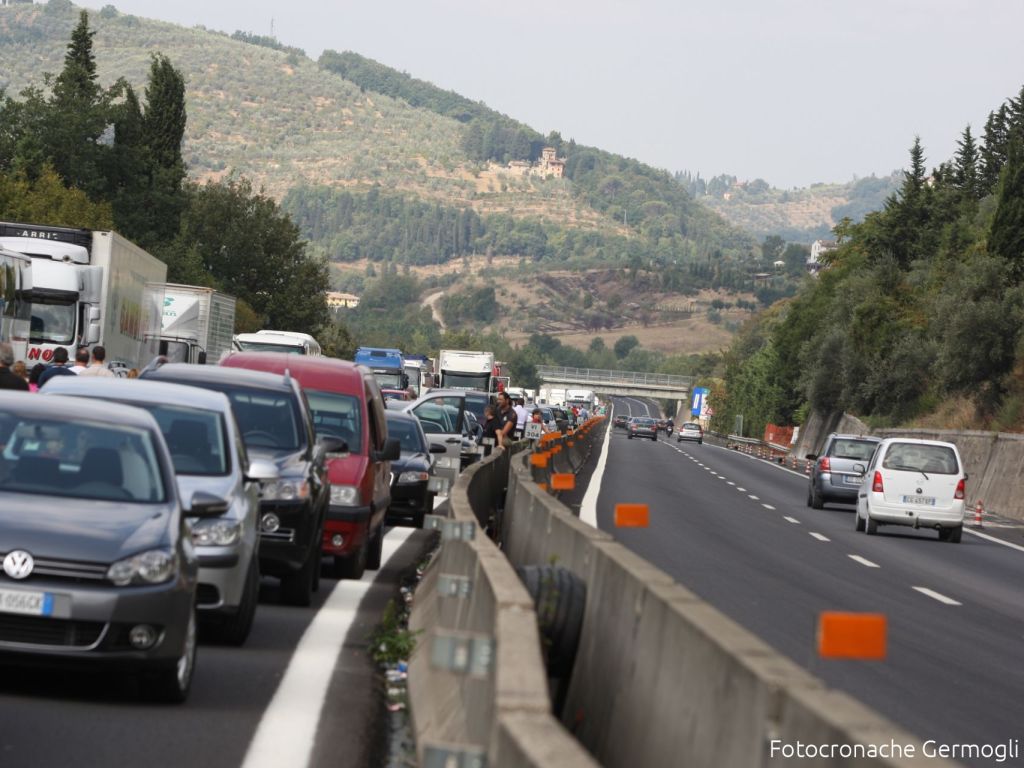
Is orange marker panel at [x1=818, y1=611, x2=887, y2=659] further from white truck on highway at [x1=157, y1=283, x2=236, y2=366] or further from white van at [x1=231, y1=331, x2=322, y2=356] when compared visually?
white van at [x1=231, y1=331, x2=322, y2=356]

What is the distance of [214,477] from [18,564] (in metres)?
3.00

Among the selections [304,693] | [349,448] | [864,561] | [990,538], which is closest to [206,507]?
[304,693]

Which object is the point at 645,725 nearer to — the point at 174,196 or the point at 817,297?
the point at 174,196

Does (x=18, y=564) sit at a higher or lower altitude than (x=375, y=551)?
higher

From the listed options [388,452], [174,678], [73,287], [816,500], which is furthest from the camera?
[816,500]

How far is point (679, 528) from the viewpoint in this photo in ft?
90.4

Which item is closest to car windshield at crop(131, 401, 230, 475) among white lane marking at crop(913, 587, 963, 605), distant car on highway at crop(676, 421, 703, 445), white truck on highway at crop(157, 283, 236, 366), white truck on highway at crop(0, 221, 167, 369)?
white lane marking at crop(913, 587, 963, 605)

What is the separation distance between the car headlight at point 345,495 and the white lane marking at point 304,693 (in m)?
0.91

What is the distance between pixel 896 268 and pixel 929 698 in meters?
80.2

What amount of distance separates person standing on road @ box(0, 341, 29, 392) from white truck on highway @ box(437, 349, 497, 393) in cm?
4791

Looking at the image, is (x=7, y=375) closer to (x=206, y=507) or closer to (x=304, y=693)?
(x=206, y=507)

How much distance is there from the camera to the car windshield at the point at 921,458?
31.0 metres

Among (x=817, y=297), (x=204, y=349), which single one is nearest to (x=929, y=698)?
(x=204, y=349)

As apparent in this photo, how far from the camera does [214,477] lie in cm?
1179
